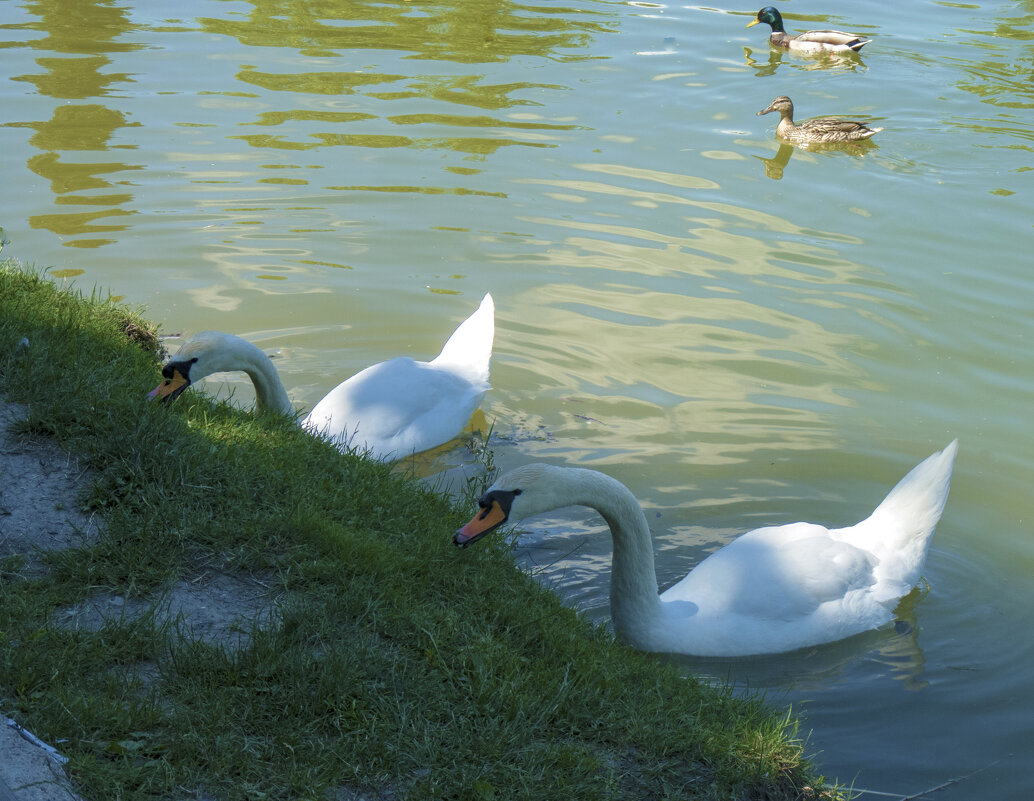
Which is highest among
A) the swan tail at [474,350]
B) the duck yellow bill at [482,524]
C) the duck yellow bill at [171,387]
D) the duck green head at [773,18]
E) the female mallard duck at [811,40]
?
the duck green head at [773,18]

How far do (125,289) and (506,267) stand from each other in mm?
3220

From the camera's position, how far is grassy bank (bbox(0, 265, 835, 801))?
3.25 metres

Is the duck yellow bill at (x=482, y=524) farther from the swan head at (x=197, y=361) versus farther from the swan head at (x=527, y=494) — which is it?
the swan head at (x=197, y=361)

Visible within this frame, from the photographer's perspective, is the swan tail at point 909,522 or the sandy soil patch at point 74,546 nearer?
the sandy soil patch at point 74,546

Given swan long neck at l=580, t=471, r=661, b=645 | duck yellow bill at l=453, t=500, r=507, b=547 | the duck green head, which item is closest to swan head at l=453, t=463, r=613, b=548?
duck yellow bill at l=453, t=500, r=507, b=547

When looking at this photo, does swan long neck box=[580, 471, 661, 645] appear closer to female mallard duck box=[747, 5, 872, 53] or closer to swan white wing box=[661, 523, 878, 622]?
swan white wing box=[661, 523, 878, 622]

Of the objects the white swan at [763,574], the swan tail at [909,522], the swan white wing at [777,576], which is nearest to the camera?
the white swan at [763,574]

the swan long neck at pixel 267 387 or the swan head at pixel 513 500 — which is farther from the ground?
the swan head at pixel 513 500

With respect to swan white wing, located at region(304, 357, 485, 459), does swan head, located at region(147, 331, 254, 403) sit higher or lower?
higher

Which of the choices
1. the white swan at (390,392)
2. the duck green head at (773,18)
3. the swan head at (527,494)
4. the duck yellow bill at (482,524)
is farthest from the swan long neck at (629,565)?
the duck green head at (773,18)

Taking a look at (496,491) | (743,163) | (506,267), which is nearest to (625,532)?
(496,491)

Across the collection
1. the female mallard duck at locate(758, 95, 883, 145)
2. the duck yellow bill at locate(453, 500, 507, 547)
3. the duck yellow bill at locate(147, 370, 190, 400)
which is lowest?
the duck yellow bill at locate(453, 500, 507, 547)

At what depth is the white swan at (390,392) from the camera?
6.00 metres

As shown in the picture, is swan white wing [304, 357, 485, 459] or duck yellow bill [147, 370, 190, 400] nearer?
duck yellow bill [147, 370, 190, 400]
